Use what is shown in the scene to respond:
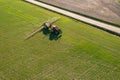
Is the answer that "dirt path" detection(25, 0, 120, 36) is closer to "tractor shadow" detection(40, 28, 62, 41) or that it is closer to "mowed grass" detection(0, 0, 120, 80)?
"mowed grass" detection(0, 0, 120, 80)

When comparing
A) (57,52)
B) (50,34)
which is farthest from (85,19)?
(57,52)

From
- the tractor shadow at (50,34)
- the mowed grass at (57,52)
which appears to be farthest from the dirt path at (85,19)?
the tractor shadow at (50,34)

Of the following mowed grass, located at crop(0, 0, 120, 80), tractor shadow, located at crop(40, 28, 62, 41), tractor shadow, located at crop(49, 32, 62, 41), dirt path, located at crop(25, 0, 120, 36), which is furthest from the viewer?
dirt path, located at crop(25, 0, 120, 36)

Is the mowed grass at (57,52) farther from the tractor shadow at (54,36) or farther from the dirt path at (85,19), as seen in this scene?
the dirt path at (85,19)

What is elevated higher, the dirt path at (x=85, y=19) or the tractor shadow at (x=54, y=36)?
the dirt path at (x=85, y=19)

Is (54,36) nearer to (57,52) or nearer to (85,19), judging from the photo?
(57,52)

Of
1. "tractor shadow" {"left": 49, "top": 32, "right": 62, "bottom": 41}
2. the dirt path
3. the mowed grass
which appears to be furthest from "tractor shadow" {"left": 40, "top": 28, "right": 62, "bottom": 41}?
the dirt path

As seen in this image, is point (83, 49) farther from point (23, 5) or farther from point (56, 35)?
point (23, 5)

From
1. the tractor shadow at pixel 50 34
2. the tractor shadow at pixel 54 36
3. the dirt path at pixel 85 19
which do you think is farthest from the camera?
the dirt path at pixel 85 19
